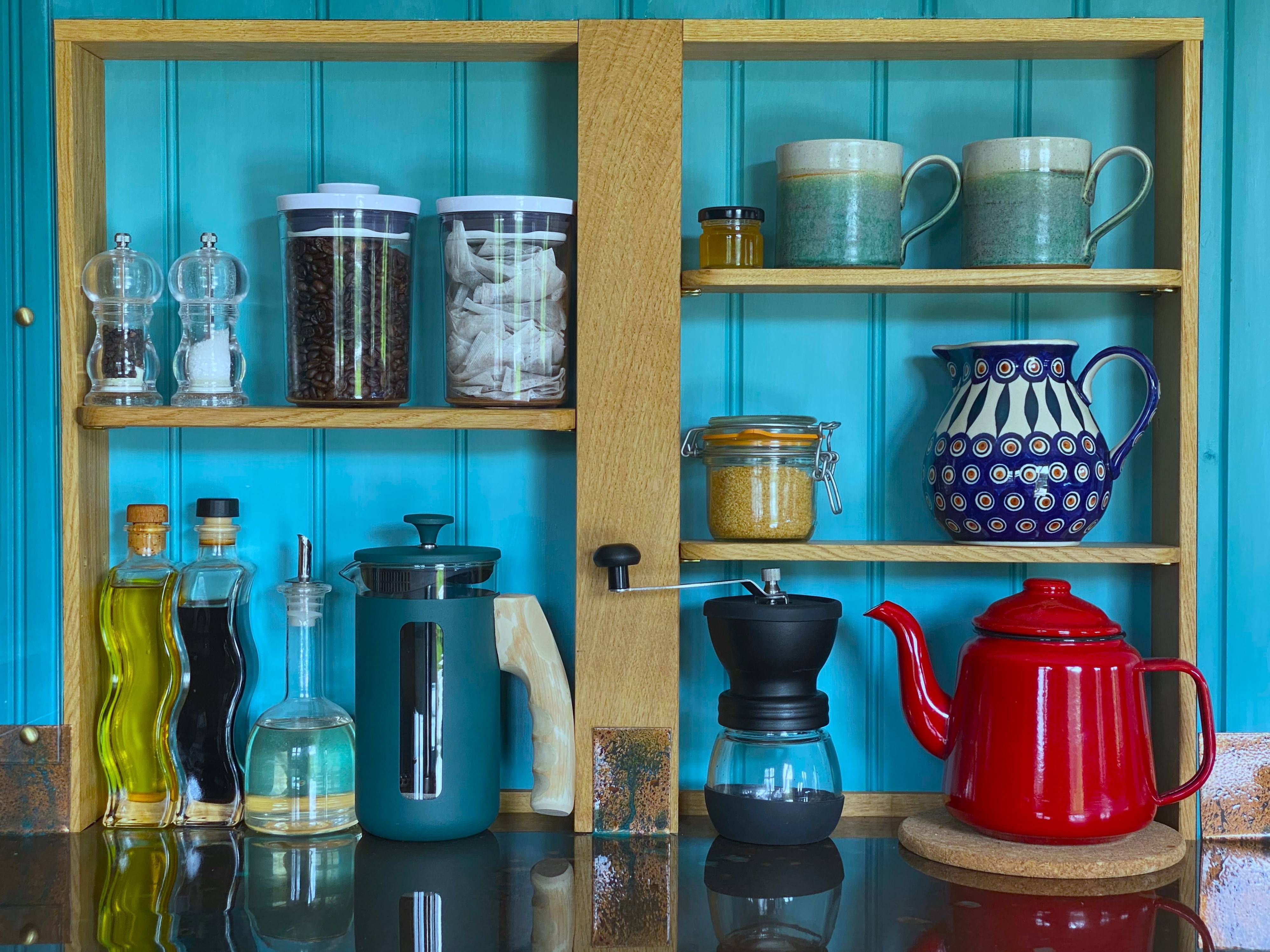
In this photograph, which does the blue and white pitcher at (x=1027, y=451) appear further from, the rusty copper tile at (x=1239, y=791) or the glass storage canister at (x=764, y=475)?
the rusty copper tile at (x=1239, y=791)

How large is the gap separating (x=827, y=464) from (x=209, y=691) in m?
0.75

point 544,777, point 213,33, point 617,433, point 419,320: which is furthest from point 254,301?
point 544,777

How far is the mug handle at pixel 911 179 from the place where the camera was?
4.14 feet

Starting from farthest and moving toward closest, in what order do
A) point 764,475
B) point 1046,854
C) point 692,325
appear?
1. point 692,325
2. point 764,475
3. point 1046,854

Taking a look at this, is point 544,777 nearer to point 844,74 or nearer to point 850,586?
point 850,586

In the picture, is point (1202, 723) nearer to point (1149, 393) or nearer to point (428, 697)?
point (1149, 393)

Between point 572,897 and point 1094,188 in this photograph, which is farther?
point 1094,188

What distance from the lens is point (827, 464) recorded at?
4.30 ft

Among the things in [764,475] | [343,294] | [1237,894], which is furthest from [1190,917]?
[343,294]

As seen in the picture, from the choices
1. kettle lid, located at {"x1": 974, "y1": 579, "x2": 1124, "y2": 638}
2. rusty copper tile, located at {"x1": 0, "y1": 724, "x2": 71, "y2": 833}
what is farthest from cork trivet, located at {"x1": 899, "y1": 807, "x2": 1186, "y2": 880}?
rusty copper tile, located at {"x1": 0, "y1": 724, "x2": 71, "y2": 833}

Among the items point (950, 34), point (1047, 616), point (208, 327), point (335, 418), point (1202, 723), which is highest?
point (950, 34)

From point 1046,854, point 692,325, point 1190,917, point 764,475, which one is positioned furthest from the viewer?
point 692,325

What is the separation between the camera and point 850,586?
1.39 m

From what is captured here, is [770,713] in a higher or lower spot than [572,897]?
higher
